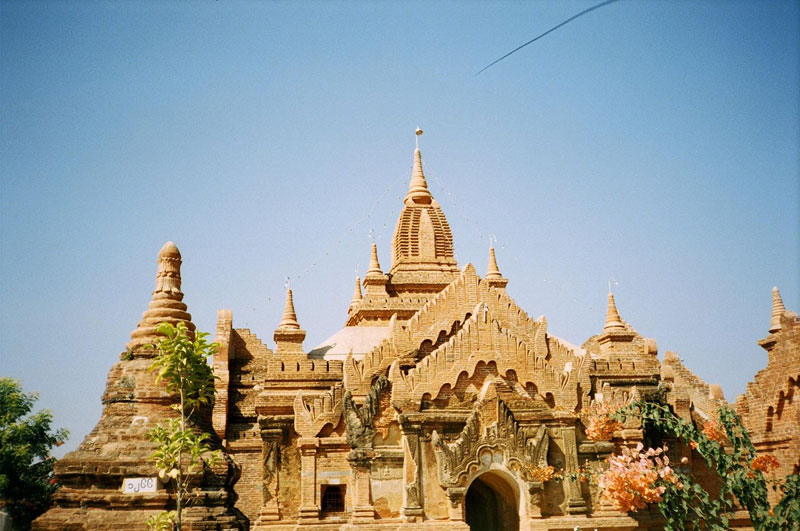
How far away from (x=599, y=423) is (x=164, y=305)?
12.7 m

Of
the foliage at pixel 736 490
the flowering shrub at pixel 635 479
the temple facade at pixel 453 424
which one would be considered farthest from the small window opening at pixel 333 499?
the foliage at pixel 736 490

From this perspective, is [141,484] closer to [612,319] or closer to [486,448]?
[486,448]

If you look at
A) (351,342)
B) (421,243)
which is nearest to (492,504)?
(351,342)

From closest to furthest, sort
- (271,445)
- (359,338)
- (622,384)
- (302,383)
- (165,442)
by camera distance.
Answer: (165,442)
(271,445)
(302,383)
(622,384)
(359,338)

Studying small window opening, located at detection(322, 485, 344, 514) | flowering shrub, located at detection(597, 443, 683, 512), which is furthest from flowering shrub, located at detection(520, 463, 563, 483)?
small window opening, located at detection(322, 485, 344, 514)

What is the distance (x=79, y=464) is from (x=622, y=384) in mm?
20893

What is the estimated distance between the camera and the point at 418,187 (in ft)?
132

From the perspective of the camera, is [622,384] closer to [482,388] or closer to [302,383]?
[482,388]

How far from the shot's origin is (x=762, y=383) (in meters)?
21.4

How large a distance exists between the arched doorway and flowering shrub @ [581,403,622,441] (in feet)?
9.01

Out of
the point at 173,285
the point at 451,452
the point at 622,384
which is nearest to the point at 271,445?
the point at 451,452

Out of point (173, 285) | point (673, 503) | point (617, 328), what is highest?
point (617, 328)

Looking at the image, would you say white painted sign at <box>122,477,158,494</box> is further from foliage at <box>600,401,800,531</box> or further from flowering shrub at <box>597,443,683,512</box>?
flowering shrub at <box>597,443,683,512</box>

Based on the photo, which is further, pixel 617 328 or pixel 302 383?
pixel 617 328
